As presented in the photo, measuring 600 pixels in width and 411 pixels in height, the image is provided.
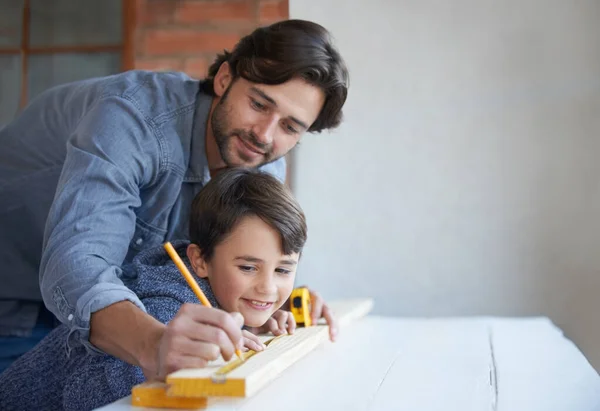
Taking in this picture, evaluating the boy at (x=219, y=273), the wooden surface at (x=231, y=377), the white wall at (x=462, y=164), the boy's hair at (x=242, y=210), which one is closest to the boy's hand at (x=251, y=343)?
the wooden surface at (x=231, y=377)

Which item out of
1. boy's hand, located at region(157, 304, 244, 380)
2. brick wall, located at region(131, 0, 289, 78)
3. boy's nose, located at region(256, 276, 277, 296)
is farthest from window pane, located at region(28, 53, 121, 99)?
boy's hand, located at region(157, 304, 244, 380)

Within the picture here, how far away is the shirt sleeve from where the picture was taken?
1103 millimetres

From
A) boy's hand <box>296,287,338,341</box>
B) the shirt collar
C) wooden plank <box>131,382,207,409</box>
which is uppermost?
the shirt collar

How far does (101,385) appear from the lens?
1.06m

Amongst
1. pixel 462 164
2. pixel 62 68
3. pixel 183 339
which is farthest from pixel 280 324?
pixel 62 68

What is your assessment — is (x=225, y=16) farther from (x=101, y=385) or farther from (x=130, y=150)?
(x=101, y=385)

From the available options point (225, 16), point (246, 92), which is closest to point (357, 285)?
point (225, 16)

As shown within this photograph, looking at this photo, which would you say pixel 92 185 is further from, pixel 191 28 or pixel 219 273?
pixel 191 28

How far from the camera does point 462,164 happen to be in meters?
2.62

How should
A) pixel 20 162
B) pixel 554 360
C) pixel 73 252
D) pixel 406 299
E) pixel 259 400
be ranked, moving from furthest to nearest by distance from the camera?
pixel 406 299, pixel 20 162, pixel 554 360, pixel 73 252, pixel 259 400

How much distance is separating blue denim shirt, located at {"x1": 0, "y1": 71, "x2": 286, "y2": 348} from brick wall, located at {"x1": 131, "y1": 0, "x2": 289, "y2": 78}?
924mm

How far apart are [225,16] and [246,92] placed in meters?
1.17

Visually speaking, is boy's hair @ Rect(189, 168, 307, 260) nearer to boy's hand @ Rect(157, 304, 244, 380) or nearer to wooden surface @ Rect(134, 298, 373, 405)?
wooden surface @ Rect(134, 298, 373, 405)

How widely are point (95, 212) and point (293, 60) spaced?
1.94 feet
